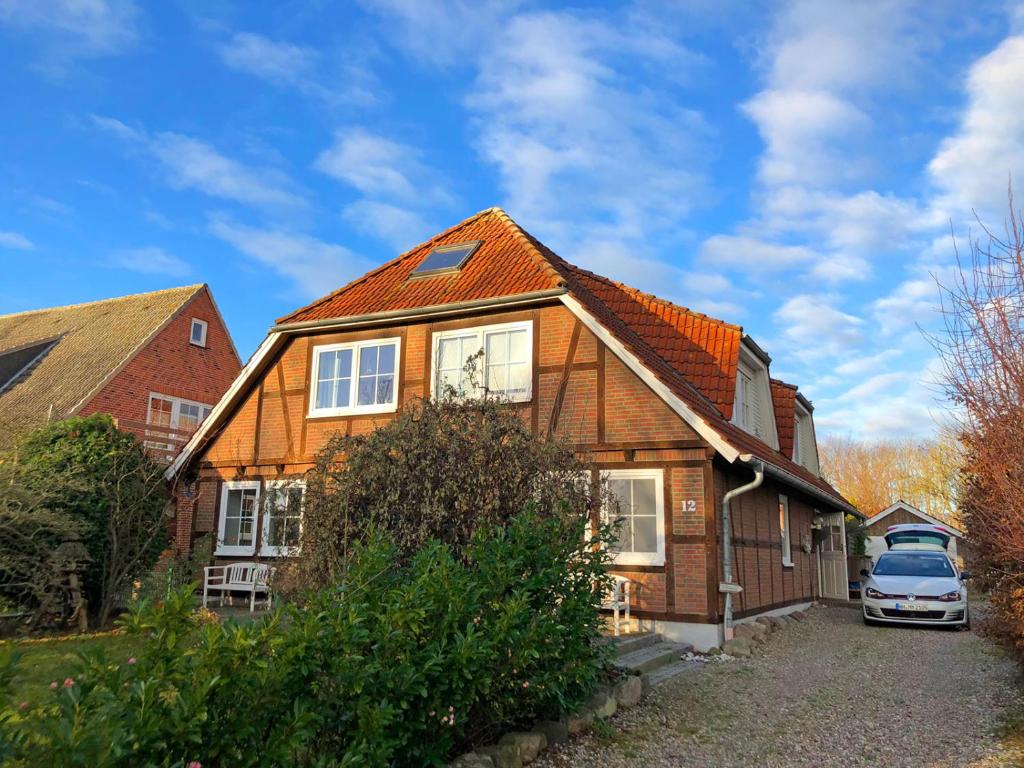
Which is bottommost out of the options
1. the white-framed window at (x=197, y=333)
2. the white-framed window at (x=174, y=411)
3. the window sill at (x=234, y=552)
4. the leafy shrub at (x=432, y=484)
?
the window sill at (x=234, y=552)

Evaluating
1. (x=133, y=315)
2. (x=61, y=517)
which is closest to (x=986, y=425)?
(x=61, y=517)

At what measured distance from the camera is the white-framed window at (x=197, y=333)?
26109mm

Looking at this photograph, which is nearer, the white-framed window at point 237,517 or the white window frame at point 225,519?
the white window frame at point 225,519

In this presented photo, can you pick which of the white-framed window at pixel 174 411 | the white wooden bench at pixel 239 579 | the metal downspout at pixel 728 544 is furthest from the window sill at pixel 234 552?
the white-framed window at pixel 174 411

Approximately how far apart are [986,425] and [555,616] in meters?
3.45

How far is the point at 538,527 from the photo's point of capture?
6113mm

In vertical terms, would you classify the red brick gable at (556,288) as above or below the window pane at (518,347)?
above

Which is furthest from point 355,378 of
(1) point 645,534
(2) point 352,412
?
(1) point 645,534

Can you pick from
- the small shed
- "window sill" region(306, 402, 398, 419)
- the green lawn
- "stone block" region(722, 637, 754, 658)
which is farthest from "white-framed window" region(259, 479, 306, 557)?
the small shed

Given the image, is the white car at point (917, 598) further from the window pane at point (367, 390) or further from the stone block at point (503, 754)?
the stone block at point (503, 754)

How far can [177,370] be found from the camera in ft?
82.5

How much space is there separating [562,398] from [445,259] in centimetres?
429

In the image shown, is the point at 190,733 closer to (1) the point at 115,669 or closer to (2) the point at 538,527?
(1) the point at 115,669

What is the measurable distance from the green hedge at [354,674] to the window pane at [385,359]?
8.14m
